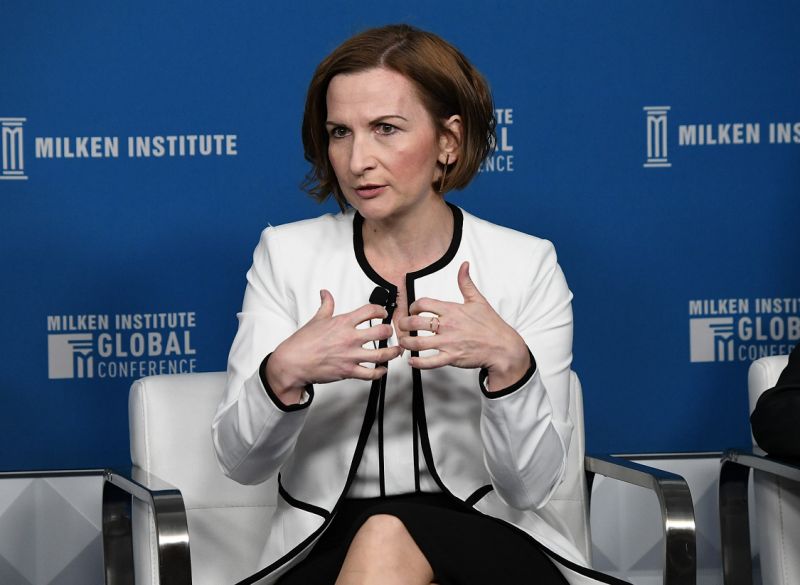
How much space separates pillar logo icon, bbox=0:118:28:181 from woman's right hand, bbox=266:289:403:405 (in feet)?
4.65

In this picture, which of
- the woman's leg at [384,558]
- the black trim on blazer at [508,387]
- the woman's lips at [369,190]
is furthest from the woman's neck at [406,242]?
the woman's leg at [384,558]

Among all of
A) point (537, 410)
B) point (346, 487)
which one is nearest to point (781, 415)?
point (537, 410)

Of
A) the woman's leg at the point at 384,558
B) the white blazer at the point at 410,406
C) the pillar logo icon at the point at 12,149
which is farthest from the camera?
the pillar logo icon at the point at 12,149

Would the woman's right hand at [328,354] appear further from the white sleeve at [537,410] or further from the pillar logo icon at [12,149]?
the pillar logo icon at [12,149]

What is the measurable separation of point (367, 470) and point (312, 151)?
2.06 ft

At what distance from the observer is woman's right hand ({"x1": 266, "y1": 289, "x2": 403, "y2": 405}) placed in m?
1.82

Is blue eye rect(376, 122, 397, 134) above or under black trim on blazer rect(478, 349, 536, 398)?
above

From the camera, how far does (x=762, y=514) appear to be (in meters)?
2.47

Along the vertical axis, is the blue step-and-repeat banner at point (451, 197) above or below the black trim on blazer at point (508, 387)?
above

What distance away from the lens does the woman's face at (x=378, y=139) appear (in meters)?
2.04

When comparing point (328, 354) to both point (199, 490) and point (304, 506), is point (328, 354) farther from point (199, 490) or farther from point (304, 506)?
point (199, 490)

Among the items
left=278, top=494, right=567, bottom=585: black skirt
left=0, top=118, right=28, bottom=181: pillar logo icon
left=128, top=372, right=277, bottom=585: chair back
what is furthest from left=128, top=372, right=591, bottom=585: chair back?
left=0, top=118, right=28, bottom=181: pillar logo icon

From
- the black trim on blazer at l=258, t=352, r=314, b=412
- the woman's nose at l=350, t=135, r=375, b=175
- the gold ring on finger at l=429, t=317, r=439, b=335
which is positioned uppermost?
the woman's nose at l=350, t=135, r=375, b=175

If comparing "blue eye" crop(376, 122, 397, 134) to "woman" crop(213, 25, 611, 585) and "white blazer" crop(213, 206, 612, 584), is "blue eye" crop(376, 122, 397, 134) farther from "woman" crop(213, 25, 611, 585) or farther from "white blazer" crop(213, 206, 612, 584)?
"white blazer" crop(213, 206, 612, 584)
